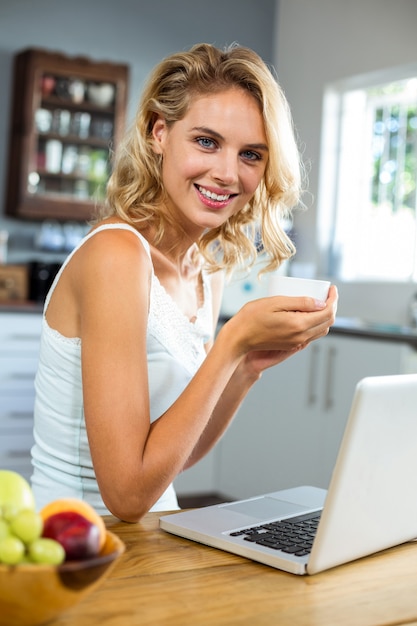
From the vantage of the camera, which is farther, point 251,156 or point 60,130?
point 60,130

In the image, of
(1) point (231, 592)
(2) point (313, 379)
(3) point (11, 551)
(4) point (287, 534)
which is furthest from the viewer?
(2) point (313, 379)

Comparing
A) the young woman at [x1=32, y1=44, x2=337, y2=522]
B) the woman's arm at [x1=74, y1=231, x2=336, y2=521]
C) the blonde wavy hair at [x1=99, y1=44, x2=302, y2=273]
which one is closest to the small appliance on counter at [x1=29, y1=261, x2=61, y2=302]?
the young woman at [x1=32, y1=44, x2=337, y2=522]

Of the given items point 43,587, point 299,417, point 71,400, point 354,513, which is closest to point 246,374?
point 71,400

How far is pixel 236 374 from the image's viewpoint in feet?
4.96

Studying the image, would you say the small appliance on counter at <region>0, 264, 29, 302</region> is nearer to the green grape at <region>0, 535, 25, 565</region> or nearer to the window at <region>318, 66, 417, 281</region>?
the window at <region>318, 66, 417, 281</region>

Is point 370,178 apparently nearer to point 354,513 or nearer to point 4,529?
point 354,513

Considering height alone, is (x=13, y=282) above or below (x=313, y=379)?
above

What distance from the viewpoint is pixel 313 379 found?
3795 mm

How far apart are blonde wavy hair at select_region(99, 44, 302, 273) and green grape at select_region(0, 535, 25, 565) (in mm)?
888

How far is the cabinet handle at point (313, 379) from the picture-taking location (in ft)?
12.4

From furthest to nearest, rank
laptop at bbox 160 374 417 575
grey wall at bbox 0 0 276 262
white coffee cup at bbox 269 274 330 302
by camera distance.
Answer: grey wall at bbox 0 0 276 262 < white coffee cup at bbox 269 274 330 302 < laptop at bbox 160 374 417 575

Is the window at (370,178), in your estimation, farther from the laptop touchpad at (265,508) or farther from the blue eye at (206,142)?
the laptop touchpad at (265,508)

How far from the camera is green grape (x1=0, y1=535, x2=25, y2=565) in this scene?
71cm

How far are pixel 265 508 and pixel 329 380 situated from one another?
8.09ft
